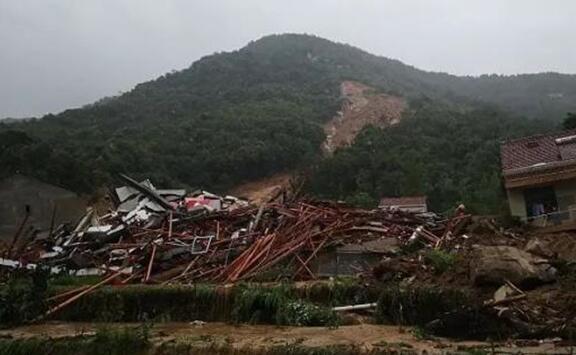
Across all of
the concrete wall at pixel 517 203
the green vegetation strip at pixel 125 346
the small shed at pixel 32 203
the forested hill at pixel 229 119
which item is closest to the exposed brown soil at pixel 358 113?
the forested hill at pixel 229 119

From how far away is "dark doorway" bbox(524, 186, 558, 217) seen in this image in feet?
67.8

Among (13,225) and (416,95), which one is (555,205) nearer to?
(13,225)

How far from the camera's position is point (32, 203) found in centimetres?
2805

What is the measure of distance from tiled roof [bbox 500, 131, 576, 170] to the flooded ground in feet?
41.8

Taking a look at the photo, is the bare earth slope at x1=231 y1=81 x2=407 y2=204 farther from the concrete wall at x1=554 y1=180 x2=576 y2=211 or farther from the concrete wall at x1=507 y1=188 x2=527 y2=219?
the concrete wall at x1=554 y1=180 x2=576 y2=211

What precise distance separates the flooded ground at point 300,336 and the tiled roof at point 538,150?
1273 cm

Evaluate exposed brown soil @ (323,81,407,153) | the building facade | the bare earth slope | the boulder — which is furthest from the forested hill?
the boulder

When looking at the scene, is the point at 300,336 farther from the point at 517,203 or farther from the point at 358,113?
the point at 358,113

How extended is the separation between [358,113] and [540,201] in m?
52.0

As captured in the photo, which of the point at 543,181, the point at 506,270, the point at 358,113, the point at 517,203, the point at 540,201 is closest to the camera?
the point at 506,270

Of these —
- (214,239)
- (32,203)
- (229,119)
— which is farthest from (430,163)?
(214,239)

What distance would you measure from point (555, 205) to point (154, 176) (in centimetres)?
2679

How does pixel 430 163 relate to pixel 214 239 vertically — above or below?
above

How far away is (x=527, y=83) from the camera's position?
318ft
